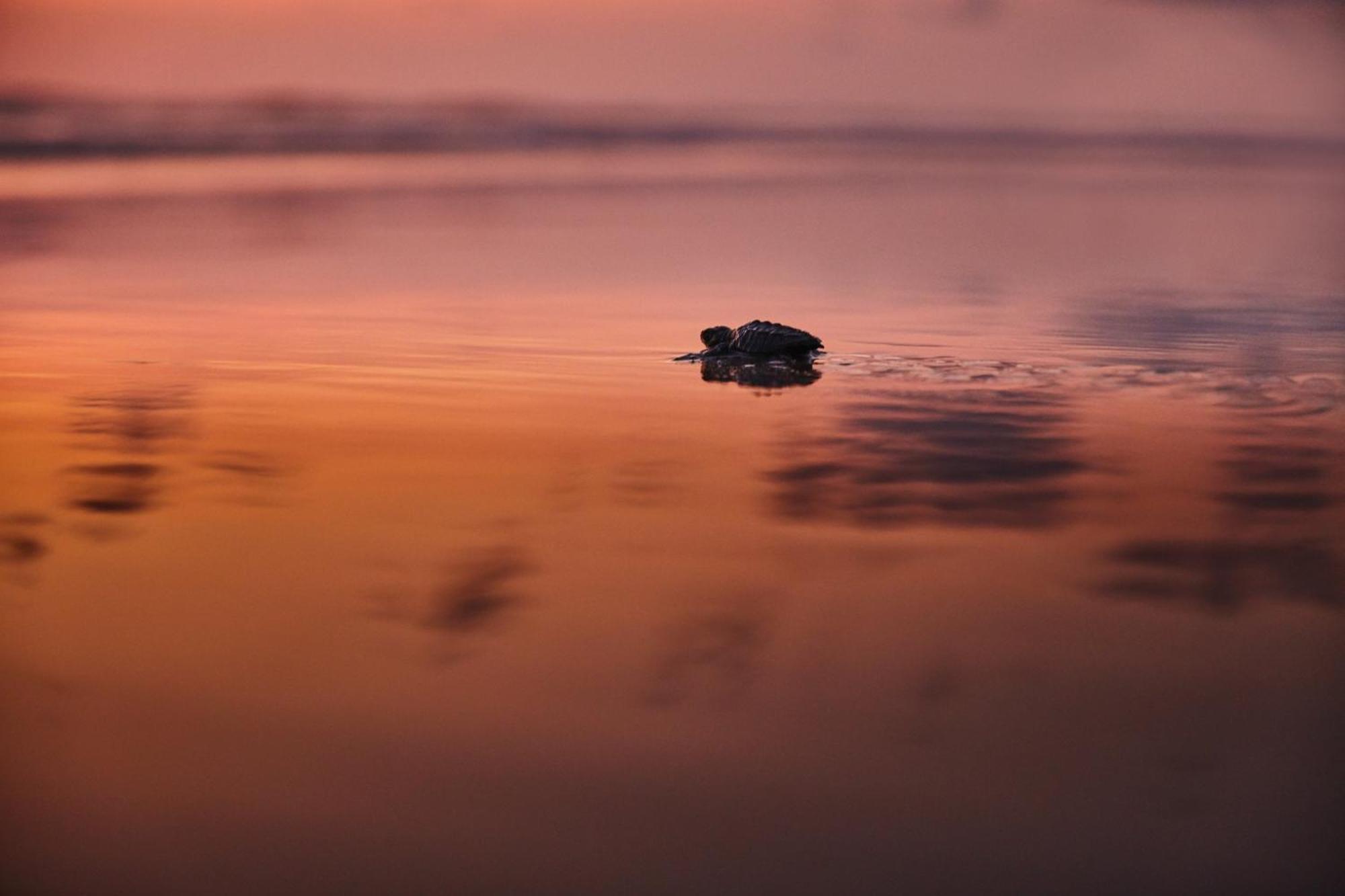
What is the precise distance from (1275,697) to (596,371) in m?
4.89

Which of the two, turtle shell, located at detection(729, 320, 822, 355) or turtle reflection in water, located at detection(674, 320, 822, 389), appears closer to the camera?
turtle reflection in water, located at detection(674, 320, 822, 389)

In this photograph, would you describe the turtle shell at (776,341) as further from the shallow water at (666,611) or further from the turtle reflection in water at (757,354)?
the shallow water at (666,611)

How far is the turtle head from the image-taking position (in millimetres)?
8289

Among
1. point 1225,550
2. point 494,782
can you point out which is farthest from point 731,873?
point 1225,550

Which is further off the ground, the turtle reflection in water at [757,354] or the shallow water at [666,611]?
the turtle reflection in water at [757,354]

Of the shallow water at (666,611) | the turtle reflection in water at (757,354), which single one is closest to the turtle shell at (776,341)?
the turtle reflection in water at (757,354)

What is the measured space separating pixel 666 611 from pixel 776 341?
4.37 m

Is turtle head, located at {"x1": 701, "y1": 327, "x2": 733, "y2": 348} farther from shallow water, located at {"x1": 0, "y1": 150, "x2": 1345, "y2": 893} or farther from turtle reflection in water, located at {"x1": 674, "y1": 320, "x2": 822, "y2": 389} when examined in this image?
shallow water, located at {"x1": 0, "y1": 150, "x2": 1345, "y2": 893}

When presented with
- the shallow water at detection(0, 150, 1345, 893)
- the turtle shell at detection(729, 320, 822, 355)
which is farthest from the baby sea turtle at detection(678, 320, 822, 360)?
the shallow water at detection(0, 150, 1345, 893)

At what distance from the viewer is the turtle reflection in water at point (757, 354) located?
7.78m

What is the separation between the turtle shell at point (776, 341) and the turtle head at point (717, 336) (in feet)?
0.40

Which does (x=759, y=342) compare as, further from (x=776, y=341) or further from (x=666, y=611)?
(x=666, y=611)

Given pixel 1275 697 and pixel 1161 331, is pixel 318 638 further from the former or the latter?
pixel 1161 331

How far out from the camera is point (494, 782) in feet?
9.43
